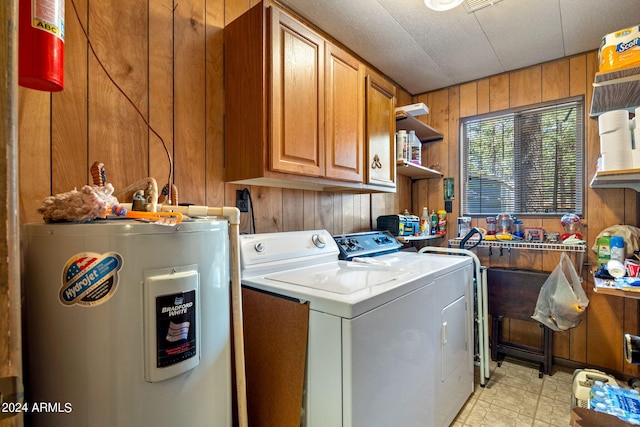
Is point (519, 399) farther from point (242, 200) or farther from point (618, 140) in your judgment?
point (242, 200)

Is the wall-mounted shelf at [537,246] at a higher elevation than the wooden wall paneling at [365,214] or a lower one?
lower

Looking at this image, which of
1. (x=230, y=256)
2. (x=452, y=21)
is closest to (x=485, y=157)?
(x=452, y=21)

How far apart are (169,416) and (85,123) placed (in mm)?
1047

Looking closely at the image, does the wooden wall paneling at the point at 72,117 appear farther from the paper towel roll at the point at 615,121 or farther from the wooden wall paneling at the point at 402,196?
the paper towel roll at the point at 615,121

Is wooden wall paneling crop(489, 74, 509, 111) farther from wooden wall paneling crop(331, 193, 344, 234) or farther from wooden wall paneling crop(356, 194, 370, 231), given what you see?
wooden wall paneling crop(331, 193, 344, 234)

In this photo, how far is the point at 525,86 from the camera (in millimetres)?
2643

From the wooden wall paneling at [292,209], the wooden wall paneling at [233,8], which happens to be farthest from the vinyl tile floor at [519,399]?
the wooden wall paneling at [233,8]

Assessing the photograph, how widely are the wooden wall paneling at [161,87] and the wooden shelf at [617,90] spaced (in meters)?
2.21

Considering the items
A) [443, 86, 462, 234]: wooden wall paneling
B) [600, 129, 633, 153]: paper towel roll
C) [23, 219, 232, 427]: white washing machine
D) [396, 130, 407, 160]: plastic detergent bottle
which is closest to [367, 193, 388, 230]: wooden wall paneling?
[396, 130, 407, 160]: plastic detergent bottle

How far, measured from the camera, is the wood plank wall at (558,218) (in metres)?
2.26

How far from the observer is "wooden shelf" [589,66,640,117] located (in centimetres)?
163

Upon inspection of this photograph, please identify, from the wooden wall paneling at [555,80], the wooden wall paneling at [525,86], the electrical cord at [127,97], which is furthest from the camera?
the wooden wall paneling at [525,86]

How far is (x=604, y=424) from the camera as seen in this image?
131cm

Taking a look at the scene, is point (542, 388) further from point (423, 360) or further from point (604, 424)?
point (423, 360)
